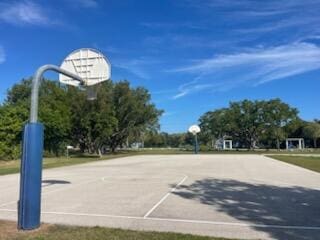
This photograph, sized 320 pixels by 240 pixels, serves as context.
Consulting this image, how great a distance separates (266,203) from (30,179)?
230 inches

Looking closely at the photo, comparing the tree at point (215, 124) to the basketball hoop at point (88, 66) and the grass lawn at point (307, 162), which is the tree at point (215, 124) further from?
the basketball hoop at point (88, 66)

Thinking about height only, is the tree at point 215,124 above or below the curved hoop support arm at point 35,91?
above

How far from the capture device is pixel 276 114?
7169cm

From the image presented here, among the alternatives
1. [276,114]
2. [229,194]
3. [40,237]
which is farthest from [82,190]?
[276,114]

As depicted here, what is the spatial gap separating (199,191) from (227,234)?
564 centimetres

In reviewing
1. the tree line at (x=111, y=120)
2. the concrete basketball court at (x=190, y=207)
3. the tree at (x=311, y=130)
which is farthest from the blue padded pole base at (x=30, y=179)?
the tree at (x=311, y=130)

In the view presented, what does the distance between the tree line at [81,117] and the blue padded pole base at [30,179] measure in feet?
100

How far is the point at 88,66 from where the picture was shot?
1042 centimetres

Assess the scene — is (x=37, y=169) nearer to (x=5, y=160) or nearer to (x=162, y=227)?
(x=162, y=227)

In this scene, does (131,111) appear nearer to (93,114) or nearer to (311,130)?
(93,114)

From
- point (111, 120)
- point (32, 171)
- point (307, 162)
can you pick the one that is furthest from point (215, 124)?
point (32, 171)

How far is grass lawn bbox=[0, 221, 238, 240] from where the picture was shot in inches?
247

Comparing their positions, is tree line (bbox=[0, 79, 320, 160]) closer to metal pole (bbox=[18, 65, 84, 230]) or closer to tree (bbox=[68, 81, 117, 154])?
tree (bbox=[68, 81, 117, 154])

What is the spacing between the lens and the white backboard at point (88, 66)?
34.1 feet
